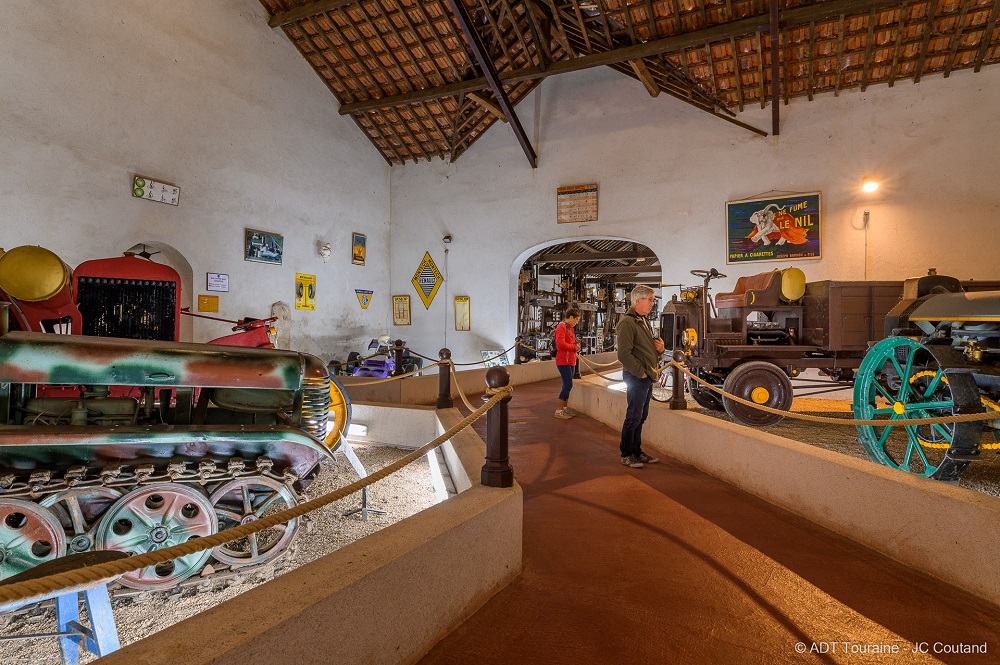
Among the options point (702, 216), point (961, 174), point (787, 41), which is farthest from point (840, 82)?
point (702, 216)

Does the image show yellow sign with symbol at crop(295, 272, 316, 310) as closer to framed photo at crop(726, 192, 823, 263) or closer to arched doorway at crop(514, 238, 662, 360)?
arched doorway at crop(514, 238, 662, 360)

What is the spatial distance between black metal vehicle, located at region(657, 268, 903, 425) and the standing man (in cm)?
194

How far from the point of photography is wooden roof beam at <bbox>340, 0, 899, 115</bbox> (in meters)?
7.11

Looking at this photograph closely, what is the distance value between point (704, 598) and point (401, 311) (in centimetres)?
1143

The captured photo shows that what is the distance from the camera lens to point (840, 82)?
8656 mm

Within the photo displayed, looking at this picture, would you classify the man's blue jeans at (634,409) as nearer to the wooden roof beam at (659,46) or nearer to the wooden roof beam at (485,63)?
the wooden roof beam at (659,46)

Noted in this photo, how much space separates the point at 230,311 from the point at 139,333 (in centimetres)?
571

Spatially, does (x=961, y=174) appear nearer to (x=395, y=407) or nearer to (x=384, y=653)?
(x=395, y=407)

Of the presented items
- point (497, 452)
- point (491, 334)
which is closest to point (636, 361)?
point (497, 452)

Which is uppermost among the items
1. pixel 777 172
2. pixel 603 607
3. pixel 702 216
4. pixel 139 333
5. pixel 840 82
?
pixel 840 82

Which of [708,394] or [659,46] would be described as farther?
[659,46]

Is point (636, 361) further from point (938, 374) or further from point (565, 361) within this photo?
point (565, 361)

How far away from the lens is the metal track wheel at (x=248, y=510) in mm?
2566

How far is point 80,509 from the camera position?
2.33 m
